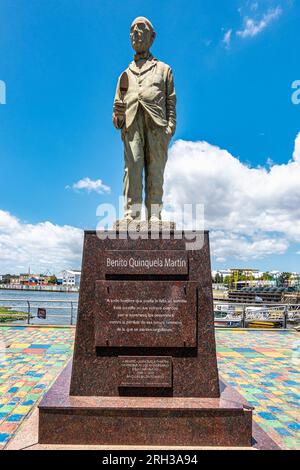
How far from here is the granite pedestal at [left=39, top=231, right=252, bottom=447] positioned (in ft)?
10.3

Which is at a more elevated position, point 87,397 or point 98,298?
point 98,298

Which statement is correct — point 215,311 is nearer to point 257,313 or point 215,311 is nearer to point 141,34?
point 141,34

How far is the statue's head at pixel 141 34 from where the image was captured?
460 centimetres

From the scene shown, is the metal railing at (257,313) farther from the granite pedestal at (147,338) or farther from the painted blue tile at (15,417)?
the painted blue tile at (15,417)

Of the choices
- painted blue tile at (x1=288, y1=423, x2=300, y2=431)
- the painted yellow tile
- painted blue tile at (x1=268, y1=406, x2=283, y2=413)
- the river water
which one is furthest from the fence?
painted blue tile at (x1=288, y1=423, x2=300, y2=431)

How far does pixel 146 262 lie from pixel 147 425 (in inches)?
60.2

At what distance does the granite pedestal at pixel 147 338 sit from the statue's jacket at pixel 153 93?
170cm

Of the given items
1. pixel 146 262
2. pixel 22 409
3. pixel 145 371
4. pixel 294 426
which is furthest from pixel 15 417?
pixel 294 426

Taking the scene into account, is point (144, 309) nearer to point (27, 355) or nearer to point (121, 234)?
point (121, 234)

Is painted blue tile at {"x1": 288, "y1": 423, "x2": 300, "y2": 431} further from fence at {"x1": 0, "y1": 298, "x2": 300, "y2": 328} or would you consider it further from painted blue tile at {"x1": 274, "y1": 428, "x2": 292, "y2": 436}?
fence at {"x1": 0, "y1": 298, "x2": 300, "y2": 328}

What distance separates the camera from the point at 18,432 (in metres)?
3.32

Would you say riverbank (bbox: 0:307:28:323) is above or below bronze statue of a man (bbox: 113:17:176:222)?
below

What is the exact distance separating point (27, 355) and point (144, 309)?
4.53 meters
